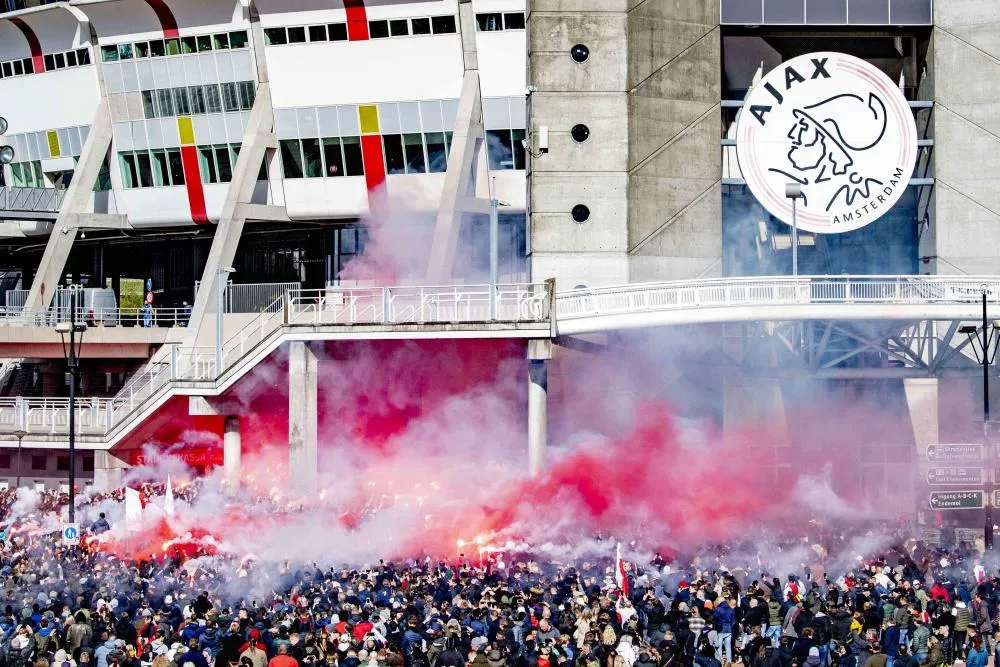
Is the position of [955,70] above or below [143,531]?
above

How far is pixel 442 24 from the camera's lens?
56688 millimetres

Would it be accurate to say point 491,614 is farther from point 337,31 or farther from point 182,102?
point 182,102

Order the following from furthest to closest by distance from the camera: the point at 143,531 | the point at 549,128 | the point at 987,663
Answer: the point at 549,128
the point at 143,531
the point at 987,663

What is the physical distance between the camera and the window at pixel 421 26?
56719 millimetres

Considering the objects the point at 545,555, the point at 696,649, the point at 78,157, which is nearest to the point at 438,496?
the point at 545,555

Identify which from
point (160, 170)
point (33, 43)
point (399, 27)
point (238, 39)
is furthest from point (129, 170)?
point (399, 27)

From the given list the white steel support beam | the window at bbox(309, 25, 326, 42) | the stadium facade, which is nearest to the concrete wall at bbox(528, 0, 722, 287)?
the stadium facade

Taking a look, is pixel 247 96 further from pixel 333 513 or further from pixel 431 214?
pixel 333 513

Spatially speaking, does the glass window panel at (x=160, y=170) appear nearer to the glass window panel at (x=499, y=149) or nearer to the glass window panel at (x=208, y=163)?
the glass window panel at (x=208, y=163)

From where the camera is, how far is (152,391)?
5322cm

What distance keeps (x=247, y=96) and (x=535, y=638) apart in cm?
4139

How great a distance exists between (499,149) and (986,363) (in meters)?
23.5

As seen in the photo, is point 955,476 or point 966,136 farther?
point 966,136

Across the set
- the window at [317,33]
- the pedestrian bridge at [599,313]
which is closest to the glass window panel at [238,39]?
the window at [317,33]
